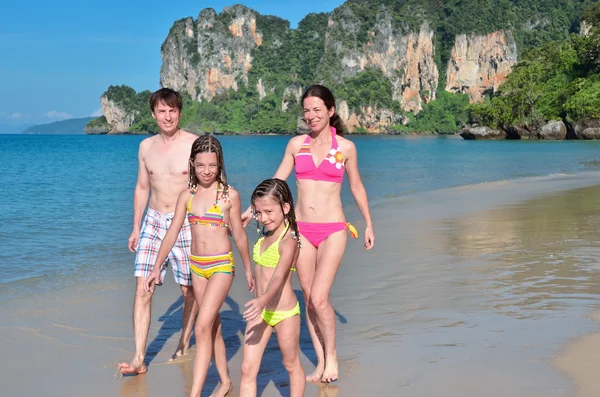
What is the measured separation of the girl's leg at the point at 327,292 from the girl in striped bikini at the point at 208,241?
1.63 feet

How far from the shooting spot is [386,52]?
146625 mm

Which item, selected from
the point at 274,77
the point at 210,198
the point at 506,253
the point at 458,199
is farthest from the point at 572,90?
the point at 274,77

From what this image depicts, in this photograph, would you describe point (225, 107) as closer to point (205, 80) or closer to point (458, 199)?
point (205, 80)

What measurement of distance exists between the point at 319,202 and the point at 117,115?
190 m

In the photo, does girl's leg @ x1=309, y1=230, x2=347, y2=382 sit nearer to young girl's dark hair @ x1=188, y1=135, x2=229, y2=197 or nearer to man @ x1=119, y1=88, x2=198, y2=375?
young girl's dark hair @ x1=188, y1=135, x2=229, y2=197

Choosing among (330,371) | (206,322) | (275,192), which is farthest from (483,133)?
(275,192)

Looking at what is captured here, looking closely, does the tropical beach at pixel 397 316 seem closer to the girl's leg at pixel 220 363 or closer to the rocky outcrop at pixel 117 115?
the girl's leg at pixel 220 363

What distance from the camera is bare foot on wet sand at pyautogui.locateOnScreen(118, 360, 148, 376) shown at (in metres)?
4.54

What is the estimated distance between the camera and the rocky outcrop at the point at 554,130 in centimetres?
6625

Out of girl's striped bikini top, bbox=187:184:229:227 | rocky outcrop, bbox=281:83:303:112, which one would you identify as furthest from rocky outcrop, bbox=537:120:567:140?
rocky outcrop, bbox=281:83:303:112

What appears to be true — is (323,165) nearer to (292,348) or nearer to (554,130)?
(292,348)

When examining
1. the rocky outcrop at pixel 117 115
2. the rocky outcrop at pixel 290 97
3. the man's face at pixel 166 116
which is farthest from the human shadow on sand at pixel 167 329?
the rocky outcrop at pixel 117 115

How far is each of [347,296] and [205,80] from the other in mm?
166549

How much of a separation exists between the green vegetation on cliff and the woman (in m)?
65.1
